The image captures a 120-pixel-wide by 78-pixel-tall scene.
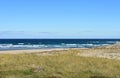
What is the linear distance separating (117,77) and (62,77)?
280 cm

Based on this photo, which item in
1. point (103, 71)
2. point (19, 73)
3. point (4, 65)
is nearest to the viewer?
point (19, 73)

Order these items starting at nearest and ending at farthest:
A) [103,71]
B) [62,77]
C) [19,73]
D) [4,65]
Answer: [62,77] → [19,73] → [103,71] → [4,65]

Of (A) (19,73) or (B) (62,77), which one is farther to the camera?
(A) (19,73)

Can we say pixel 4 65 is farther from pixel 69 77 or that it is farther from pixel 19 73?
pixel 69 77

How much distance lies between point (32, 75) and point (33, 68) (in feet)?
8.79

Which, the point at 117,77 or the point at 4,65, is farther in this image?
the point at 4,65

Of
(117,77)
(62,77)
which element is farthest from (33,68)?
(117,77)

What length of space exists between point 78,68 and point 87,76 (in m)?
3.36

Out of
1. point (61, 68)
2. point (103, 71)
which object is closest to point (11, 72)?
point (61, 68)

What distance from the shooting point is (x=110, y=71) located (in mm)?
21031

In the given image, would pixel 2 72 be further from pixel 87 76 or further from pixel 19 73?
pixel 87 76

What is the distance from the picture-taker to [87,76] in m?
18.7

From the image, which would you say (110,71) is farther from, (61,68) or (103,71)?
(61,68)

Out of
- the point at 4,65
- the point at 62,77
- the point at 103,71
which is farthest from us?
the point at 4,65
